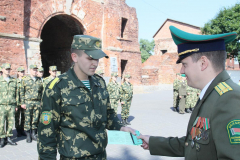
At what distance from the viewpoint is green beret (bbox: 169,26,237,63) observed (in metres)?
1.62

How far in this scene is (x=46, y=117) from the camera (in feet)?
7.26

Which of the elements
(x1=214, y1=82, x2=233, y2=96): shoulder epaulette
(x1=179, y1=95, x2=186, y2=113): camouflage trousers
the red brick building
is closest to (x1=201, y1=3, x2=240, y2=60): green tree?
the red brick building

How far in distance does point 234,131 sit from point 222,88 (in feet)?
1.06

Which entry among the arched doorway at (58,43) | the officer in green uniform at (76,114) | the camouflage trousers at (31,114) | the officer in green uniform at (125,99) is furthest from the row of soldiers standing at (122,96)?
the arched doorway at (58,43)

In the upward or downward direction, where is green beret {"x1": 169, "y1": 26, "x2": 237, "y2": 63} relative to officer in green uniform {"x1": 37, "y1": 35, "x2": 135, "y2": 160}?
upward

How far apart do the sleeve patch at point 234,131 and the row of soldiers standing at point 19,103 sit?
596cm

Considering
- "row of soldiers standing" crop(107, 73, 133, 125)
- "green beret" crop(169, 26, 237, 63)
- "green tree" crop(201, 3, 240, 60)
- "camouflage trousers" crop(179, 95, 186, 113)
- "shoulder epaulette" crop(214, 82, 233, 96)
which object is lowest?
"camouflage trousers" crop(179, 95, 186, 113)

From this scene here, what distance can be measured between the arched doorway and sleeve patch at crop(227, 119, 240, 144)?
1574cm

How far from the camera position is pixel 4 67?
6.35 metres

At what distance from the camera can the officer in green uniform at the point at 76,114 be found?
2230 mm

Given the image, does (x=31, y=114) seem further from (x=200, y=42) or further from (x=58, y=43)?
(x=58, y=43)

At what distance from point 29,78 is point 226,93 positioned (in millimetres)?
6420

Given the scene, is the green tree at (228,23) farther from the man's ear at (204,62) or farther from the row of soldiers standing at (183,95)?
the man's ear at (204,62)

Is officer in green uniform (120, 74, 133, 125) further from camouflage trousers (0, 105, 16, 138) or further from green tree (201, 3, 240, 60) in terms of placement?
green tree (201, 3, 240, 60)
